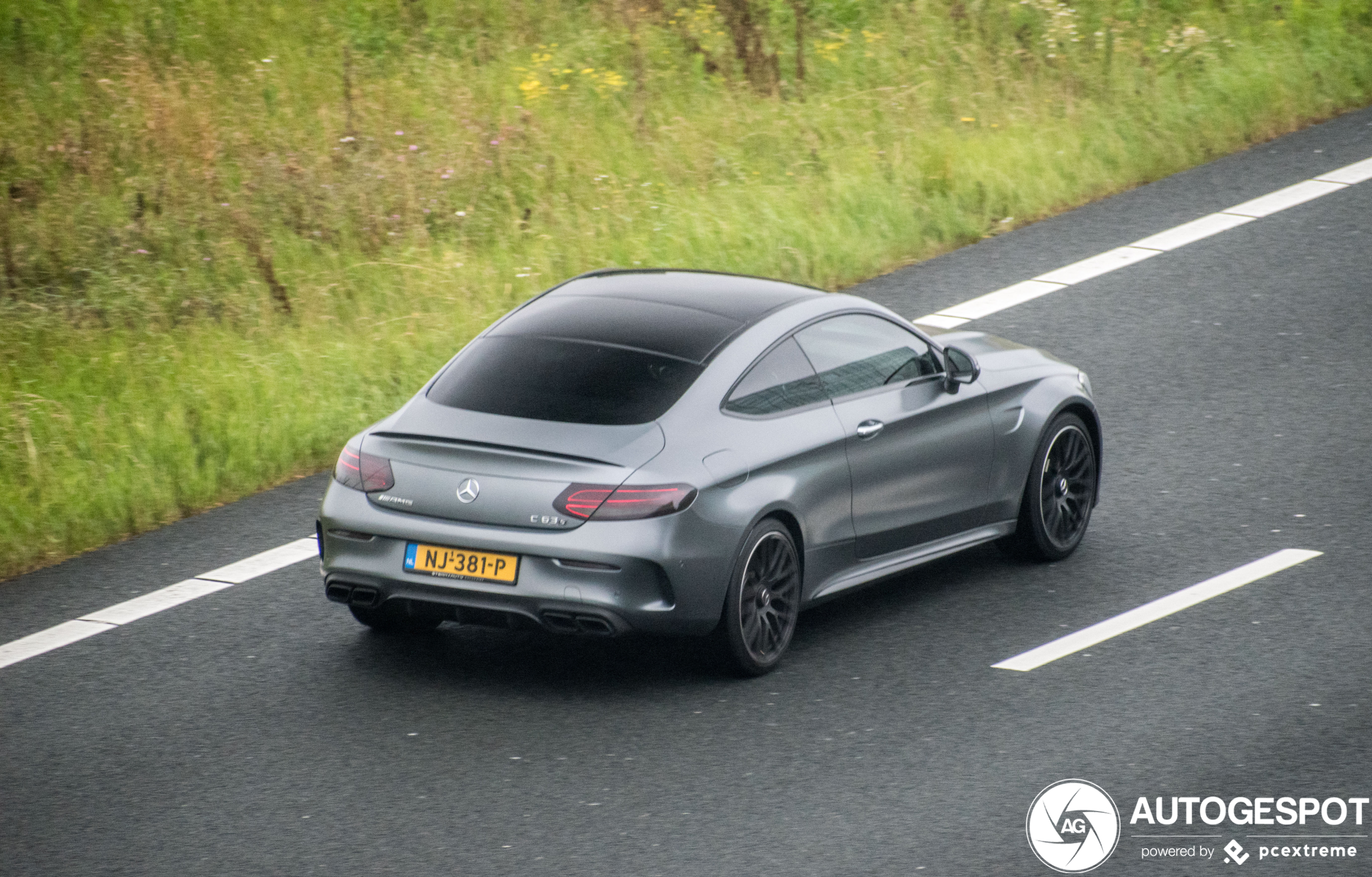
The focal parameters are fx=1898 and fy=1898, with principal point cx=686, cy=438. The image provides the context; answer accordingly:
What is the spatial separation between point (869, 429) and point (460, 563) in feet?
6.46

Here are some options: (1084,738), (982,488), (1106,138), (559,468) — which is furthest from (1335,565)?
(1106,138)

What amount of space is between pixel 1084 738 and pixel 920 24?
43.5 feet

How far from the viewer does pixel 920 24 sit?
63.1 feet

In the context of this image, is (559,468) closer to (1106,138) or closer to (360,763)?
(360,763)

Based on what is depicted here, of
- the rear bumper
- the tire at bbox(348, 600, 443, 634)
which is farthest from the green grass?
the rear bumper

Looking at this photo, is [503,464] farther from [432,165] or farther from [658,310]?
[432,165]

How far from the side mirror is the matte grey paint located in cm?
11

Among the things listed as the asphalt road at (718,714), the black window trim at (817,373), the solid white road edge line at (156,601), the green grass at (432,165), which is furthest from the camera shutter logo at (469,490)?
the green grass at (432,165)

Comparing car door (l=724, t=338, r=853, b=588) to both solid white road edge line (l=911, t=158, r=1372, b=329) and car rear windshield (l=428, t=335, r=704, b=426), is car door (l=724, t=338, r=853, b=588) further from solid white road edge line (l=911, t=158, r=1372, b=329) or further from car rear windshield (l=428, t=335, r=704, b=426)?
solid white road edge line (l=911, t=158, r=1372, b=329)

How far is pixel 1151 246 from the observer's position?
575 inches

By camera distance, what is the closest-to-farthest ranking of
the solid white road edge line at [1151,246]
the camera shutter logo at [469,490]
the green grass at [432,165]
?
1. the camera shutter logo at [469,490]
2. the green grass at [432,165]
3. the solid white road edge line at [1151,246]

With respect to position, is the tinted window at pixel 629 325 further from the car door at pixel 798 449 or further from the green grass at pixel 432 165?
the green grass at pixel 432 165

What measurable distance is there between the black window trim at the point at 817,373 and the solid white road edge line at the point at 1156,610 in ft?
4.36

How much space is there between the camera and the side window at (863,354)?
8.30 metres
